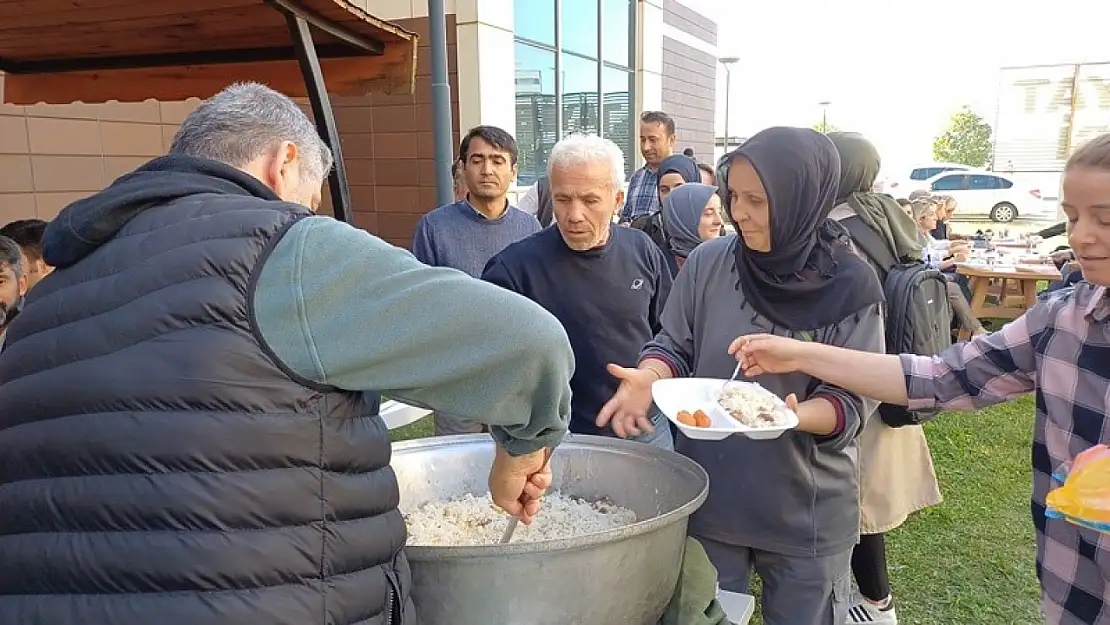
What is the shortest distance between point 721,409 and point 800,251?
0.42m

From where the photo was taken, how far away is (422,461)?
4.81ft

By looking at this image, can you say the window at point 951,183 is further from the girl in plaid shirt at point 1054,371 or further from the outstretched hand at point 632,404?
the outstretched hand at point 632,404

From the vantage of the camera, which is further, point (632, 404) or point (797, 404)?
point (632, 404)

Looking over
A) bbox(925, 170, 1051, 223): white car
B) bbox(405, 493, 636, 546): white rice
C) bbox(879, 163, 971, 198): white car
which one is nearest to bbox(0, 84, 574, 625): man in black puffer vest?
bbox(405, 493, 636, 546): white rice

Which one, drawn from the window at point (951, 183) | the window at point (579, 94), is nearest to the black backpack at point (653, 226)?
the window at point (579, 94)

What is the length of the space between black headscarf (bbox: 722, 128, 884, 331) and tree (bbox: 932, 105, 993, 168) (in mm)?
38659

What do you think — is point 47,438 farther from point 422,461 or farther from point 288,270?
point 422,461

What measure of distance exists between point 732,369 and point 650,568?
2.49 ft

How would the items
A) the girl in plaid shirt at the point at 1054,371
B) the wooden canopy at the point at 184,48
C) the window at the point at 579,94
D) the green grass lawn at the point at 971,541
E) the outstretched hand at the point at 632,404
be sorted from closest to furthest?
the girl in plaid shirt at the point at 1054,371
the outstretched hand at the point at 632,404
the wooden canopy at the point at 184,48
the green grass lawn at the point at 971,541
the window at the point at 579,94

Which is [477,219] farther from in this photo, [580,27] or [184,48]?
[580,27]

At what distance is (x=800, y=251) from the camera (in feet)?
5.63

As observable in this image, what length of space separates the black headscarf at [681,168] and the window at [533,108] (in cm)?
356

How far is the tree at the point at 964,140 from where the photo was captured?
36.1 meters

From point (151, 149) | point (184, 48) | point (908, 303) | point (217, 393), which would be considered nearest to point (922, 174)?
point (151, 149)
